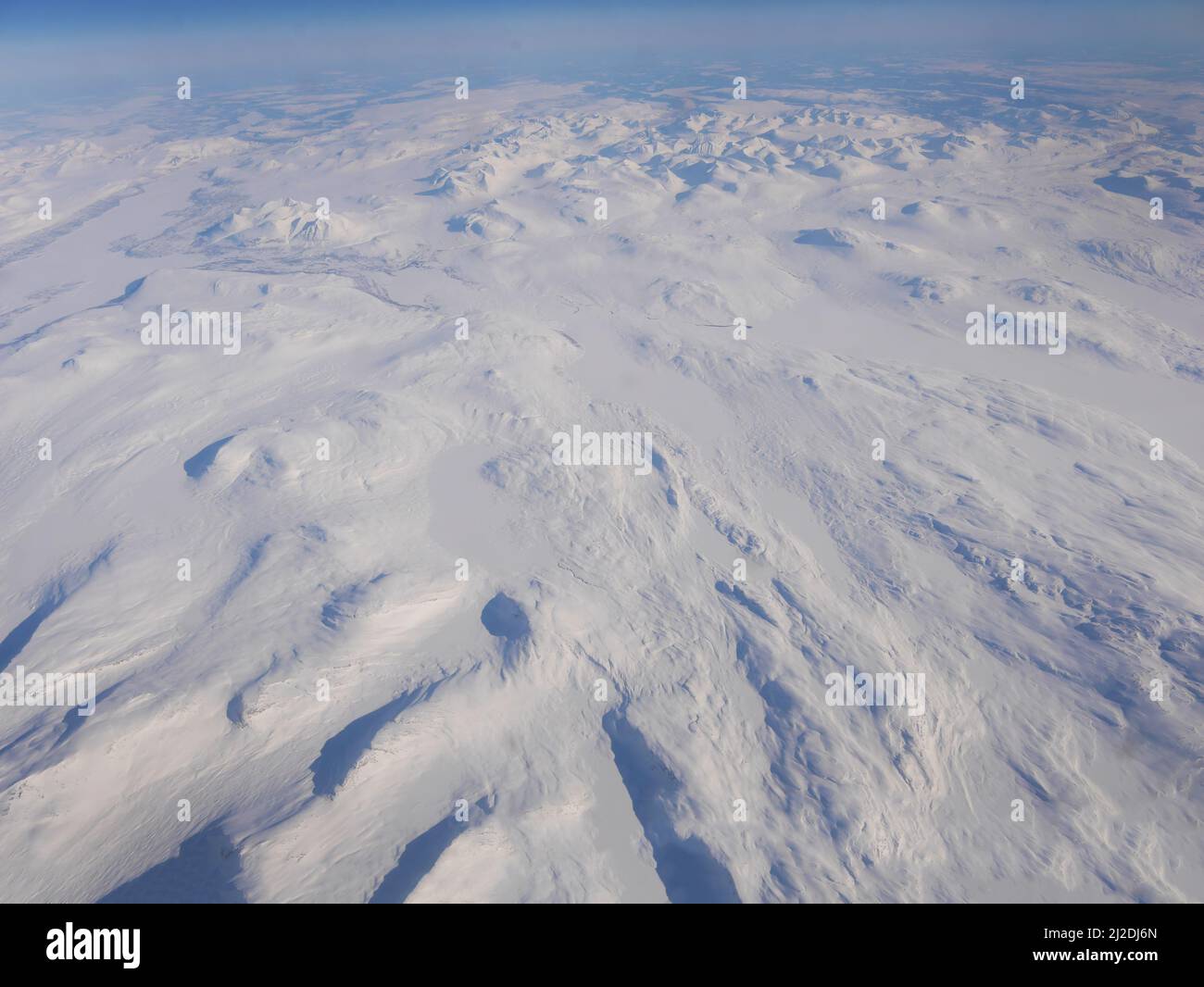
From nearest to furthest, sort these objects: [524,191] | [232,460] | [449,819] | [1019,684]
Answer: [449,819]
[1019,684]
[232,460]
[524,191]

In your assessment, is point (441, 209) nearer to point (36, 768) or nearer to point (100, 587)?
point (100, 587)

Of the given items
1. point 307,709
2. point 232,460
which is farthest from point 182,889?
point 232,460

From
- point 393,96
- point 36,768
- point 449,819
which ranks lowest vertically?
point 449,819

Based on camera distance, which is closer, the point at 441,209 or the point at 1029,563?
the point at 1029,563

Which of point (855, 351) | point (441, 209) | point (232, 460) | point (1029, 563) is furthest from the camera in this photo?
point (441, 209)

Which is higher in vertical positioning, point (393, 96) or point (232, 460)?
point (393, 96)

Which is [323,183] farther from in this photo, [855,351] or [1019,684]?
[1019,684]

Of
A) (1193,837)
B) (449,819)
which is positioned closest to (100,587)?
(449,819)
